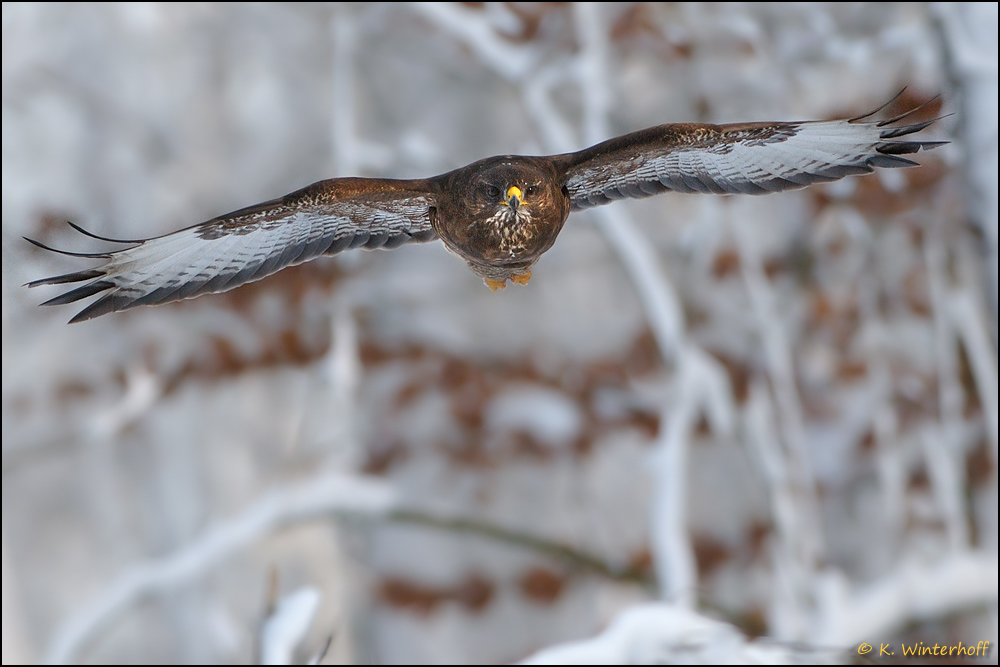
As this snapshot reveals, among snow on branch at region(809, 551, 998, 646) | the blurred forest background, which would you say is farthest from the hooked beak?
snow on branch at region(809, 551, 998, 646)

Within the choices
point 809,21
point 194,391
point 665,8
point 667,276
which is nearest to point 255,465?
point 194,391

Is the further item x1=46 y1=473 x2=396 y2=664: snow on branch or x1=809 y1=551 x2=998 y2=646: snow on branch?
x1=809 y1=551 x2=998 y2=646: snow on branch

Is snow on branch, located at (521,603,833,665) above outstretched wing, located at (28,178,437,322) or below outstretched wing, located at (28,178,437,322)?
below

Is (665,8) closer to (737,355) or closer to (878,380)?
(737,355)

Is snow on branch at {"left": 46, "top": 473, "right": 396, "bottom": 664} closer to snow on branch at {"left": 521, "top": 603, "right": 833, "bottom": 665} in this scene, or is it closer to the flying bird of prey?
snow on branch at {"left": 521, "top": 603, "right": 833, "bottom": 665}

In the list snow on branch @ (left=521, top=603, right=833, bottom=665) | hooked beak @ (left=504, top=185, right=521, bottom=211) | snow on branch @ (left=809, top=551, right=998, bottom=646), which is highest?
snow on branch @ (left=809, top=551, right=998, bottom=646)

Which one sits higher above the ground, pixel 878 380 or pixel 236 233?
pixel 878 380

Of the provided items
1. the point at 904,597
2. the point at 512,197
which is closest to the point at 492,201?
the point at 512,197

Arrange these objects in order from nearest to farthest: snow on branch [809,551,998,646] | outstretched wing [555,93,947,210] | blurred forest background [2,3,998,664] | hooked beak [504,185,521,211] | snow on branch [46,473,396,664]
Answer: hooked beak [504,185,521,211] < outstretched wing [555,93,947,210] < snow on branch [46,473,396,664] < blurred forest background [2,3,998,664] < snow on branch [809,551,998,646]
